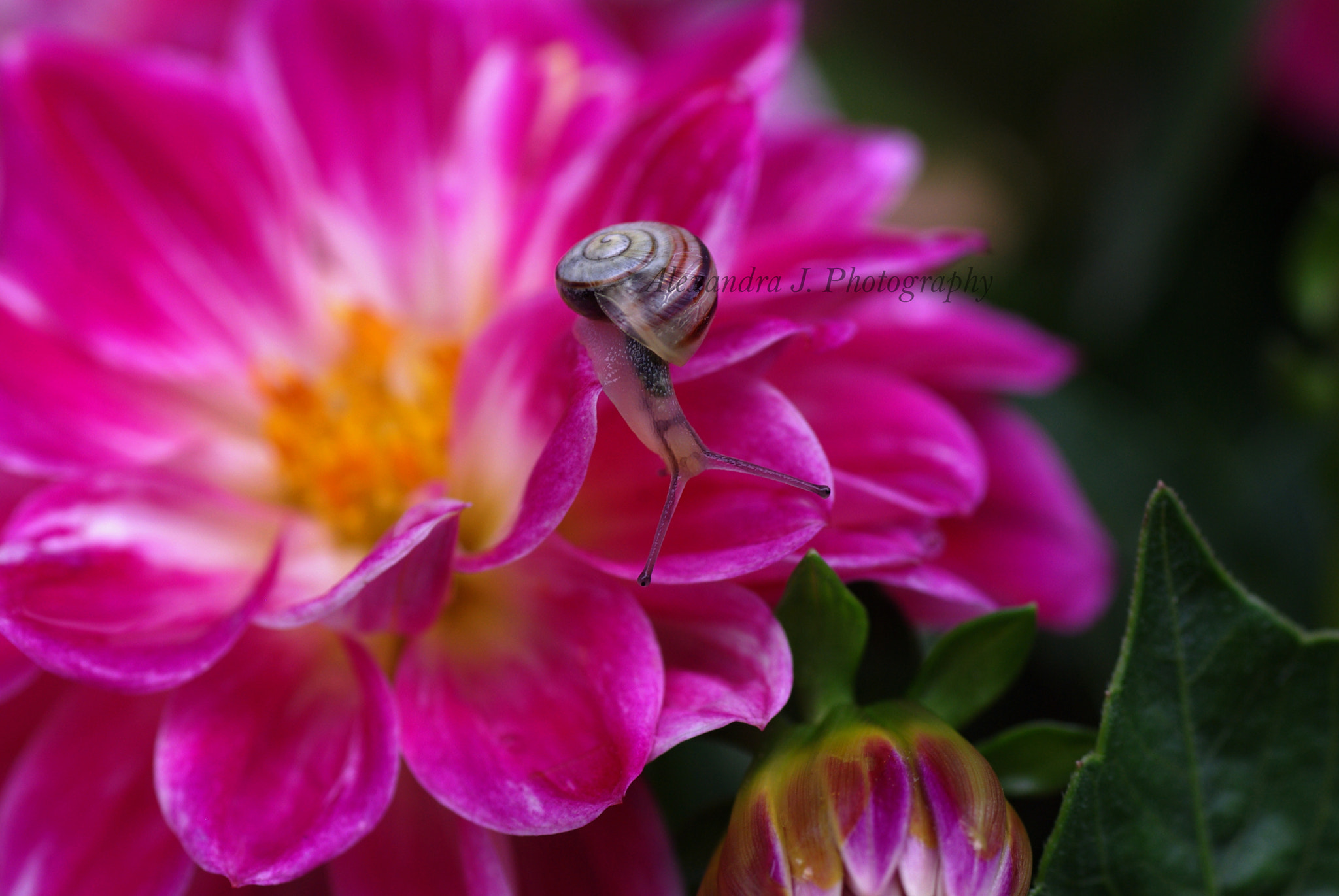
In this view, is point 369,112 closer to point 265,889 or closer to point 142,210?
point 142,210

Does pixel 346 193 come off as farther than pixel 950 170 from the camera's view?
No

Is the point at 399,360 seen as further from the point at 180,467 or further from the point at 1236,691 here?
the point at 1236,691

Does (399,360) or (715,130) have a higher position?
(715,130)

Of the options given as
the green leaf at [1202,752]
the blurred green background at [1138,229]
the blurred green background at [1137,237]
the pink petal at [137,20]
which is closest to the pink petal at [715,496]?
the green leaf at [1202,752]

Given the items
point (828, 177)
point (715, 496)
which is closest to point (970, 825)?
point (715, 496)

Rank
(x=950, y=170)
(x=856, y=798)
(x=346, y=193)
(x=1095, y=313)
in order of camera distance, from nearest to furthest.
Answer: (x=856, y=798), (x=346, y=193), (x=1095, y=313), (x=950, y=170)

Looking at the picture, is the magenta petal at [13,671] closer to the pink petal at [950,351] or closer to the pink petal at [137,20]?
the pink petal at [950,351]

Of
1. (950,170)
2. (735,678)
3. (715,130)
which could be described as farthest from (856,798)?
(950,170)

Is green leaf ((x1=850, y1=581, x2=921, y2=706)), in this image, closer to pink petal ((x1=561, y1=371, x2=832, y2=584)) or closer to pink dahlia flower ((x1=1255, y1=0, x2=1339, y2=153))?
pink petal ((x1=561, y1=371, x2=832, y2=584))
